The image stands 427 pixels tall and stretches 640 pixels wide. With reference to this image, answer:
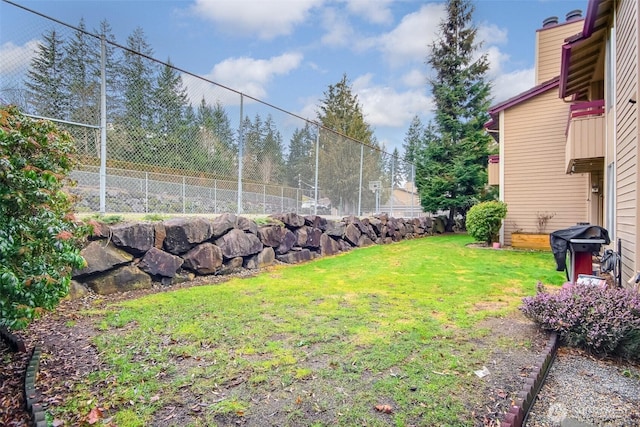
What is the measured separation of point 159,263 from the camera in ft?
17.2

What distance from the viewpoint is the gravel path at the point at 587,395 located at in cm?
210

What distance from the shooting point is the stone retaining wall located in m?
4.67

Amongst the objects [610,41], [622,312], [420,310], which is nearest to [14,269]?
[420,310]

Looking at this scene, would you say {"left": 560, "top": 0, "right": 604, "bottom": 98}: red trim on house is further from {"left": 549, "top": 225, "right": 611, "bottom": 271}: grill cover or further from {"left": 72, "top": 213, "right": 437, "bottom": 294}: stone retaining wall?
{"left": 72, "top": 213, "right": 437, "bottom": 294}: stone retaining wall

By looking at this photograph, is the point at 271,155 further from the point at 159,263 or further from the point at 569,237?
the point at 569,237

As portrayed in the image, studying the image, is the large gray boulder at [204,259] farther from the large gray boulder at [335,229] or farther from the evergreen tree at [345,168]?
the evergreen tree at [345,168]

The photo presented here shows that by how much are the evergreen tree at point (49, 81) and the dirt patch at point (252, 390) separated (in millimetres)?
2811

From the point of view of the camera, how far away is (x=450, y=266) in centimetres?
740

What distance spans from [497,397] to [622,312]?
1.69 m

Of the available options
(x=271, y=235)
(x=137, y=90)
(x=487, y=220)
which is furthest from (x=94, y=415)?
(x=487, y=220)

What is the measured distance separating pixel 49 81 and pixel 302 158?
5339 mm

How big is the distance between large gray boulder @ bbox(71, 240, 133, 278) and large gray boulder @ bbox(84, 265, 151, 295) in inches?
4.1

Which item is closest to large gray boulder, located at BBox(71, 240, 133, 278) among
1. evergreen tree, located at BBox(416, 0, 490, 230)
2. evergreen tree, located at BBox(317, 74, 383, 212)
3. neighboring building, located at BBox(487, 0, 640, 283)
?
evergreen tree, located at BBox(317, 74, 383, 212)

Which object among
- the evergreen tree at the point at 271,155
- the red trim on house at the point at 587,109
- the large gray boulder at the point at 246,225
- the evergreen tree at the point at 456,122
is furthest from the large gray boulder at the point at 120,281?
the evergreen tree at the point at 456,122
